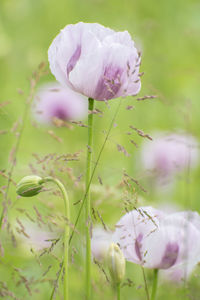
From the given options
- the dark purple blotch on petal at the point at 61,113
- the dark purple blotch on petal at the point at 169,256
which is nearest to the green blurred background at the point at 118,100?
the dark purple blotch on petal at the point at 61,113

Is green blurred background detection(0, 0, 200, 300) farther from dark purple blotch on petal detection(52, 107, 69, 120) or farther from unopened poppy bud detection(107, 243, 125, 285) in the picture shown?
unopened poppy bud detection(107, 243, 125, 285)

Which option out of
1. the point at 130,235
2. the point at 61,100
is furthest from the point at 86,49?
the point at 61,100

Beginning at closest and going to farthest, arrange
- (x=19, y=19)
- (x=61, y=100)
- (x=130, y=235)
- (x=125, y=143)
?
(x=130, y=235) → (x=61, y=100) → (x=125, y=143) → (x=19, y=19)

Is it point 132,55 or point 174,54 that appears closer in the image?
point 132,55

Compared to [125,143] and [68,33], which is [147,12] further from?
[68,33]

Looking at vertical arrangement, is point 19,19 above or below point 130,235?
below

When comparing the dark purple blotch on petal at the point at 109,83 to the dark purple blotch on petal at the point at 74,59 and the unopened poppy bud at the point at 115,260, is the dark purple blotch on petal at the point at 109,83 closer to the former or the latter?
the dark purple blotch on petal at the point at 74,59

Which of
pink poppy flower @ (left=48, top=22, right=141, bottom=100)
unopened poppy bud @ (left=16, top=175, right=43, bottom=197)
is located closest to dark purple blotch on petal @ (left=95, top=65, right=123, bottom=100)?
pink poppy flower @ (left=48, top=22, right=141, bottom=100)
